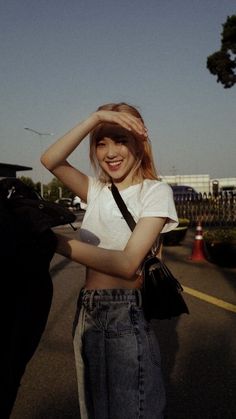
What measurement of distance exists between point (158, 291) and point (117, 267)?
0.81 feet

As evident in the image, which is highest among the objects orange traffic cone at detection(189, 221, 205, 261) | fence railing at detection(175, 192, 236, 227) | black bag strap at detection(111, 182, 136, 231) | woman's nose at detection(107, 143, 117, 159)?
woman's nose at detection(107, 143, 117, 159)

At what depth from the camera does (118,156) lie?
1.97 metres

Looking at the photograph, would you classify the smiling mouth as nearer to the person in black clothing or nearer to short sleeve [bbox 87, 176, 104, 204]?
short sleeve [bbox 87, 176, 104, 204]

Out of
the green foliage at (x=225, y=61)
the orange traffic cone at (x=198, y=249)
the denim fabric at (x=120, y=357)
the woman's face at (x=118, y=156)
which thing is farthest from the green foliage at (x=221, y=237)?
the green foliage at (x=225, y=61)

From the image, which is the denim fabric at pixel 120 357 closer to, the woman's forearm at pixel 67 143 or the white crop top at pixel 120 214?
the white crop top at pixel 120 214

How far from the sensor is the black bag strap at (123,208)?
6.09 feet

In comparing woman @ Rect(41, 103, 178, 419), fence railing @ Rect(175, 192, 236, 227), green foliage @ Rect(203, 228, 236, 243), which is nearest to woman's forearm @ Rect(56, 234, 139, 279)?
woman @ Rect(41, 103, 178, 419)

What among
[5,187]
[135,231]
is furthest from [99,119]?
[5,187]

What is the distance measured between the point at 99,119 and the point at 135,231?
445mm

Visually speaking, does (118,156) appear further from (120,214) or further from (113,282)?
(113,282)

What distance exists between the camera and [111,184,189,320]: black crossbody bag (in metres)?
1.77

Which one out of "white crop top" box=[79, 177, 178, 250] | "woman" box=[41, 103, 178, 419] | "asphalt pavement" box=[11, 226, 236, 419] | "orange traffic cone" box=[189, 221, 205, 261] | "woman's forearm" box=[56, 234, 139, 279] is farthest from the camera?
"orange traffic cone" box=[189, 221, 205, 261]

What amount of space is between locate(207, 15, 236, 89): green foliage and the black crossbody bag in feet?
94.9

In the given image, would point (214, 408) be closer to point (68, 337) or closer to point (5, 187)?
point (68, 337)
